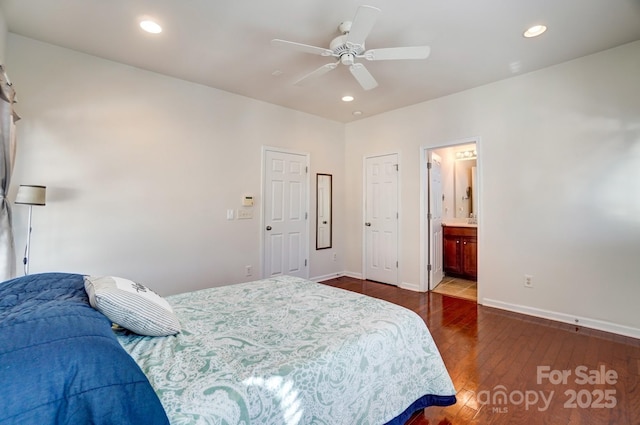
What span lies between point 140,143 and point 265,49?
67.2 inches

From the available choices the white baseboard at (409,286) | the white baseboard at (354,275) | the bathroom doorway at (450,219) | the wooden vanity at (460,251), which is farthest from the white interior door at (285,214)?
the wooden vanity at (460,251)

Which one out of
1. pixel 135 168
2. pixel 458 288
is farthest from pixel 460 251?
pixel 135 168

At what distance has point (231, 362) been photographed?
3.84ft

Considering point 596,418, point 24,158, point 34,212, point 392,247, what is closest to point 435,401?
point 596,418

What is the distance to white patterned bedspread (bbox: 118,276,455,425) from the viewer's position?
39.7 inches

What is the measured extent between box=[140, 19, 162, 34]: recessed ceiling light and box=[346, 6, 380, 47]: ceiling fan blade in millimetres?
1646

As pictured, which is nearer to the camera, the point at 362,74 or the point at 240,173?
the point at 362,74

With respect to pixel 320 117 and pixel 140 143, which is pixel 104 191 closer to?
pixel 140 143

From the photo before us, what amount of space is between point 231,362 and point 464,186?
5.65 meters

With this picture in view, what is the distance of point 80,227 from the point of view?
9.44ft

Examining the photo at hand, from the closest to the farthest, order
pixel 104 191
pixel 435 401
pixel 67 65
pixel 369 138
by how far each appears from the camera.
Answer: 1. pixel 435 401
2. pixel 67 65
3. pixel 104 191
4. pixel 369 138

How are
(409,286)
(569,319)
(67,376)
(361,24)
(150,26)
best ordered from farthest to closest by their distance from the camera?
(409,286) → (569,319) → (150,26) → (361,24) → (67,376)

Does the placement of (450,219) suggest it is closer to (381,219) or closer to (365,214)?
(381,219)

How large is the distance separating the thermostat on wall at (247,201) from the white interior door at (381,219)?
6.61 feet
